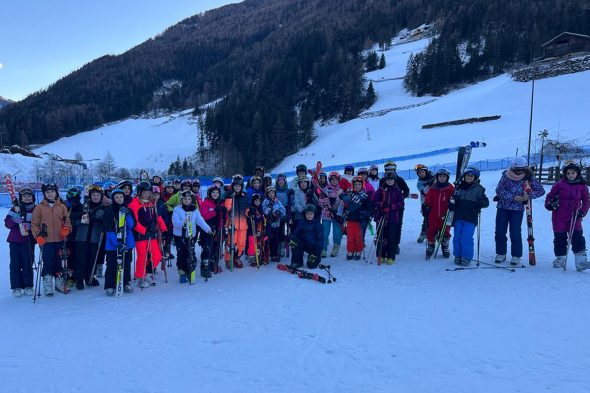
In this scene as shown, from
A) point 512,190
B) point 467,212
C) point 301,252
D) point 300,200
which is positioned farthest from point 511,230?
point 300,200

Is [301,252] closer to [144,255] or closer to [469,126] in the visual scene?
[144,255]

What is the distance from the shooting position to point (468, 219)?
6914 mm

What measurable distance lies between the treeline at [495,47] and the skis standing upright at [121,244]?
6636cm

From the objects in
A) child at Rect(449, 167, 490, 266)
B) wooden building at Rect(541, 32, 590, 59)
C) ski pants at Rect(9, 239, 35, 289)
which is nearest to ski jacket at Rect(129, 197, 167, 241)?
ski pants at Rect(9, 239, 35, 289)

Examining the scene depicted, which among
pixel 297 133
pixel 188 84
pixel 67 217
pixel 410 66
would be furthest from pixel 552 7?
pixel 188 84

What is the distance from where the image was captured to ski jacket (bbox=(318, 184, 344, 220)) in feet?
27.3

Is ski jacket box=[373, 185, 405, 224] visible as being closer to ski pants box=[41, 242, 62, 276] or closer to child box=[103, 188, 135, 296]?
child box=[103, 188, 135, 296]

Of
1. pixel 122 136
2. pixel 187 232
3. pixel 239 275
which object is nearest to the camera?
pixel 187 232

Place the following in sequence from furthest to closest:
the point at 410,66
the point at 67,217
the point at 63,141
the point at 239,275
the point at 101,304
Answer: the point at 63,141
the point at 410,66
the point at 239,275
the point at 67,217
the point at 101,304

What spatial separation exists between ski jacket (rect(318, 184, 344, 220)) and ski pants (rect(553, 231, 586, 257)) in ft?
13.2

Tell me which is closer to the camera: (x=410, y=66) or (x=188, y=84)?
(x=410, y=66)

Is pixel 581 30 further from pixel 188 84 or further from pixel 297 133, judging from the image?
pixel 188 84

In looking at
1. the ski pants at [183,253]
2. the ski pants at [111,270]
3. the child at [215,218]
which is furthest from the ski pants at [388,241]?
the ski pants at [111,270]

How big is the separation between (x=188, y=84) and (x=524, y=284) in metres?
149
